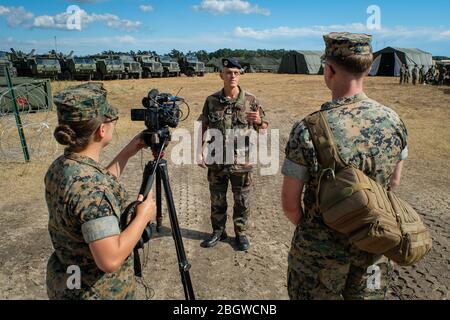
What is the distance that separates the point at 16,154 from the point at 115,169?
6.62 meters

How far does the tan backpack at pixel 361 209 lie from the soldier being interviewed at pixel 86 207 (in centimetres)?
83

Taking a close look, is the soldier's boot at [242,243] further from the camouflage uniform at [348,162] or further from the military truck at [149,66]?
the military truck at [149,66]

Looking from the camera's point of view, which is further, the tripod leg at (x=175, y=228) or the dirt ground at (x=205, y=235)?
the dirt ground at (x=205, y=235)

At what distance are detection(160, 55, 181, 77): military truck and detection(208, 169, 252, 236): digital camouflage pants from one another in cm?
2947

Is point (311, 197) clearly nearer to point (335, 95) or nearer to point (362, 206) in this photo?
point (362, 206)

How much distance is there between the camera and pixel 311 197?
1.94 meters

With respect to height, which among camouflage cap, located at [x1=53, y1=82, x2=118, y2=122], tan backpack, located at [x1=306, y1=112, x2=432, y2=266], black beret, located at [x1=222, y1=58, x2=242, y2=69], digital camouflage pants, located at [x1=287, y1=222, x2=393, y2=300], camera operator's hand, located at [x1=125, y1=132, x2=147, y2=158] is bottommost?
digital camouflage pants, located at [x1=287, y1=222, x2=393, y2=300]

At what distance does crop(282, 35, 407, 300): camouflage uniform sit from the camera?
5.79ft

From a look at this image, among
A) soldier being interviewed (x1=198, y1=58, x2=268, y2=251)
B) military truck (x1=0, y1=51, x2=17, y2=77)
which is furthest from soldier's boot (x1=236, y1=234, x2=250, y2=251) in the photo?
military truck (x1=0, y1=51, x2=17, y2=77)

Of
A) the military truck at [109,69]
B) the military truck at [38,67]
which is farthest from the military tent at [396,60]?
the military truck at [38,67]

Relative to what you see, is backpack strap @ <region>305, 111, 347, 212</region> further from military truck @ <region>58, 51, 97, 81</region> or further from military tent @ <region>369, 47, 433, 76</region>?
military tent @ <region>369, 47, 433, 76</region>

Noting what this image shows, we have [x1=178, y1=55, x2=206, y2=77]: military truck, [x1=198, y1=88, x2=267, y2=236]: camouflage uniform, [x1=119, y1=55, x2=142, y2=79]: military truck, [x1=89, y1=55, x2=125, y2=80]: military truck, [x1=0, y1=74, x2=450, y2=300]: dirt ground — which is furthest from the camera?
[x1=178, y1=55, x2=206, y2=77]: military truck

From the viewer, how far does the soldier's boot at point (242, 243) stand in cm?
399
